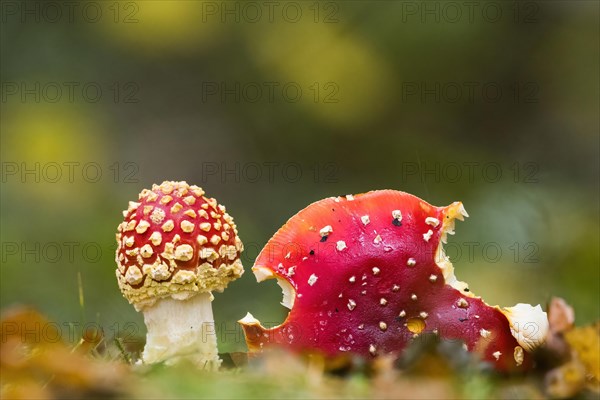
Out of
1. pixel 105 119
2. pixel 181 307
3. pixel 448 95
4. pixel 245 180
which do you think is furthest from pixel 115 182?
pixel 181 307

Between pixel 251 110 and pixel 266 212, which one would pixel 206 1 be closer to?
pixel 251 110

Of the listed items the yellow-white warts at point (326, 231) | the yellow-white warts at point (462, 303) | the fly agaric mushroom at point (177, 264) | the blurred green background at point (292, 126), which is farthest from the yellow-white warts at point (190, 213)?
the blurred green background at point (292, 126)

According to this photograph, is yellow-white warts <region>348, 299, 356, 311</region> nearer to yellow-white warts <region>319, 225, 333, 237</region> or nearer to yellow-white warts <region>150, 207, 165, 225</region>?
yellow-white warts <region>319, 225, 333, 237</region>

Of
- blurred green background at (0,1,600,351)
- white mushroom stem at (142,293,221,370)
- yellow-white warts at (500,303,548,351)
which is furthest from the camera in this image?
blurred green background at (0,1,600,351)

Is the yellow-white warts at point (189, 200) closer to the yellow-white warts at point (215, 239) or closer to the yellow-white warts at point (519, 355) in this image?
the yellow-white warts at point (215, 239)

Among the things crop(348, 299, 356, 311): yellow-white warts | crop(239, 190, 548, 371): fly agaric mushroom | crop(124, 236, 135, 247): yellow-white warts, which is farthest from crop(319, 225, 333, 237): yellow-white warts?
crop(124, 236, 135, 247): yellow-white warts
